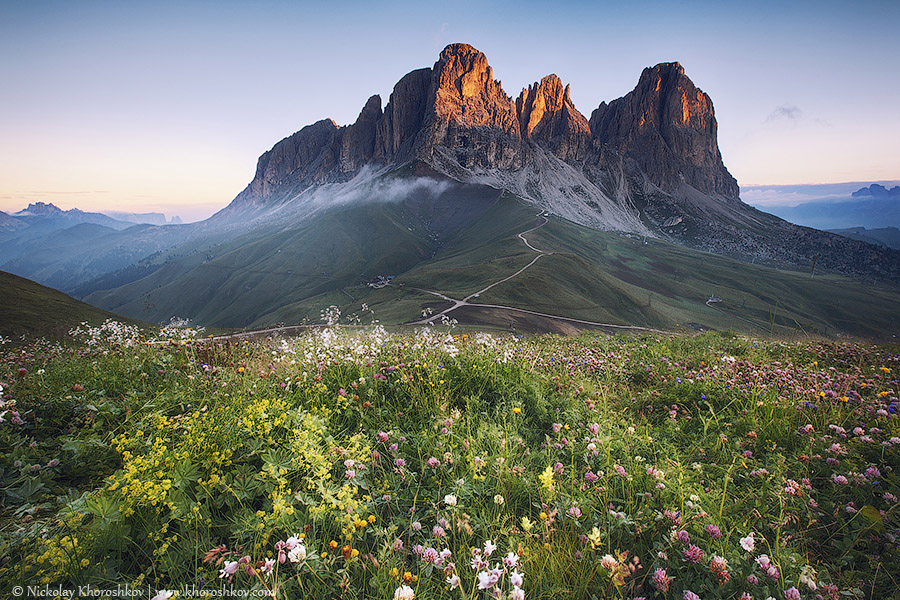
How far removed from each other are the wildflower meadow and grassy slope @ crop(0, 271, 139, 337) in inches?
2870

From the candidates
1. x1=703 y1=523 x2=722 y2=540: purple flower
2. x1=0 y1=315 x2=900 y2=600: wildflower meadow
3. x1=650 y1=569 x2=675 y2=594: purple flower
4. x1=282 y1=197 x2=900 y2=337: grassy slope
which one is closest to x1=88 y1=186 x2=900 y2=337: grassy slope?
x1=282 y1=197 x2=900 y2=337: grassy slope

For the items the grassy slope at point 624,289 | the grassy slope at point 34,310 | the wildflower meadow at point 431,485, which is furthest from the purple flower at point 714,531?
the grassy slope at point 34,310

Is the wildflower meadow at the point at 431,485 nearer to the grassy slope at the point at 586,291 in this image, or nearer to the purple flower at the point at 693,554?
the purple flower at the point at 693,554

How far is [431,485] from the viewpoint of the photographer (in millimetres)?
3795

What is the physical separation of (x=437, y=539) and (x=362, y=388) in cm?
290

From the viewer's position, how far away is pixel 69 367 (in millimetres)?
6129

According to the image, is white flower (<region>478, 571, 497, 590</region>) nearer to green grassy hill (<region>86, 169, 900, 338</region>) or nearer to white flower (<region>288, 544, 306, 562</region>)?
white flower (<region>288, 544, 306, 562</region>)

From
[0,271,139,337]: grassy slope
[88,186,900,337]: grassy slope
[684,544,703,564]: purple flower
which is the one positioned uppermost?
[684,544,703,564]: purple flower

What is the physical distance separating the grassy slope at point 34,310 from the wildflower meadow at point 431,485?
239 ft

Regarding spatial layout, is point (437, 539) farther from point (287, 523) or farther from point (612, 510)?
point (612, 510)

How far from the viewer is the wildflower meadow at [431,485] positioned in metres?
2.66

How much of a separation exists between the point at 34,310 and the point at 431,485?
9654 centimetres

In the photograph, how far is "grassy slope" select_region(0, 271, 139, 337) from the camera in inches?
2309

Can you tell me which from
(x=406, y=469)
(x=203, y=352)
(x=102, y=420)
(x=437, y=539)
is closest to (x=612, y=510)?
(x=437, y=539)
